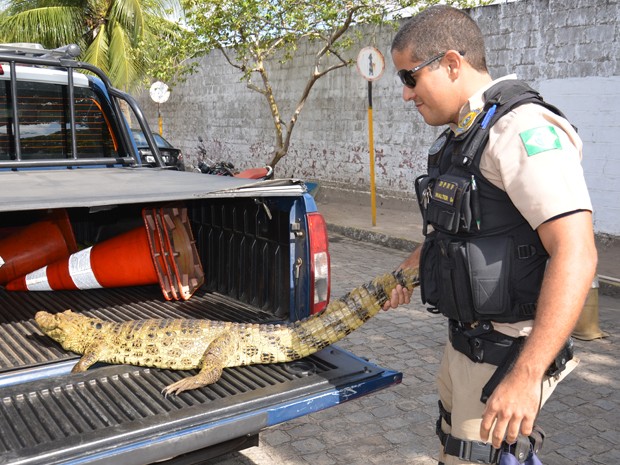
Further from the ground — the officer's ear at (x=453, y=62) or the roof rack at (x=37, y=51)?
the roof rack at (x=37, y=51)

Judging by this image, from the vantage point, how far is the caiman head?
3203 millimetres

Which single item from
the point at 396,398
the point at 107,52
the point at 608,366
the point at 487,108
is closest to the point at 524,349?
the point at 487,108

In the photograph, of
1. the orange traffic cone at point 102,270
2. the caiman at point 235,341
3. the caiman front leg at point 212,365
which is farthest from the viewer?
the orange traffic cone at point 102,270

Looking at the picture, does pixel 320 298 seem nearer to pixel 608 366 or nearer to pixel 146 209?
pixel 146 209

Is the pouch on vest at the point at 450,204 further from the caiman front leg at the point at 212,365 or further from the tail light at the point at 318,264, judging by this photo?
the caiman front leg at the point at 212,365

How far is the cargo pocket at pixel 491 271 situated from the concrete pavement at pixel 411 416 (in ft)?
5.53

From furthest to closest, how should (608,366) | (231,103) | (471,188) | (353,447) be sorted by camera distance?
(231,103) < (608,366) < (353,447) < (471,188)

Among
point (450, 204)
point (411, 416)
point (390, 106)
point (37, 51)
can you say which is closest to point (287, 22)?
point (390, 106)

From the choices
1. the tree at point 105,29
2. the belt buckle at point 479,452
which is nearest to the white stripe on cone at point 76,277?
the belt buckle at point 479,452

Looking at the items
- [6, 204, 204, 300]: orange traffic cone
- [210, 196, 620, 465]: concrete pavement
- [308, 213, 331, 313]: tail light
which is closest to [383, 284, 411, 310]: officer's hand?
[308, 213, 331, 313]: tail light

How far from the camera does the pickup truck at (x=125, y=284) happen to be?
2.42 meters

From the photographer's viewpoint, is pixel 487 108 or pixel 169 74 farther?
pixel 169 74

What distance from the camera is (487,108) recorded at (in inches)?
83.4

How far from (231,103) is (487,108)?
14883mm
